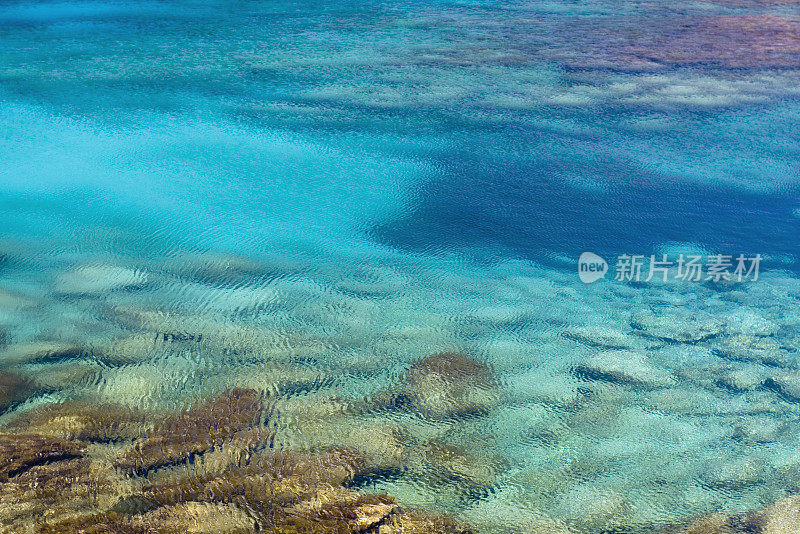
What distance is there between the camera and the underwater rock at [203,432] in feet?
7.00

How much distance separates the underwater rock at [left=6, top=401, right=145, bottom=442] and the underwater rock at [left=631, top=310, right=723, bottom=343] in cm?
205

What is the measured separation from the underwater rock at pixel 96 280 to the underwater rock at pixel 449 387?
1.37m

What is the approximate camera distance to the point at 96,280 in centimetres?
320

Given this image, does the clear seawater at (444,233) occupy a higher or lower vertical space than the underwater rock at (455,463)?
higher

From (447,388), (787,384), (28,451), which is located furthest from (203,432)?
(787,384)

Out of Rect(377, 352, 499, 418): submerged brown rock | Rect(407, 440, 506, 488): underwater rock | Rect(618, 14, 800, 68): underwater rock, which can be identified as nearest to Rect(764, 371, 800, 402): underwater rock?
Rect(377, 352, 499, 418): submerged brown rock

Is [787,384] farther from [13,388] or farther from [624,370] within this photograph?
[13,388]

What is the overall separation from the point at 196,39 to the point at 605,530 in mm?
5803

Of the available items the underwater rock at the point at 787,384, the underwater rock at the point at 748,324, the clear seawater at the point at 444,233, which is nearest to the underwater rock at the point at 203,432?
the clear seawater at the point at 444,233

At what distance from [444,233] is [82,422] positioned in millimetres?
2014

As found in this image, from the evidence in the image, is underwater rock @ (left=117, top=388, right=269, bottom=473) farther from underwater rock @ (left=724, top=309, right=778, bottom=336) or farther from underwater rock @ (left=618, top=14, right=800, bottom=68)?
underwater rock @ (left=618, top=14, right=800, bottom=68)

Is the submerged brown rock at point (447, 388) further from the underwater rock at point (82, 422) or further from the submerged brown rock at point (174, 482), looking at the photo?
the underwater rock at point (82, 422)

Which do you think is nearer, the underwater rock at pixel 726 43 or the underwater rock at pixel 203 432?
the underwater rock at pixel 203 432

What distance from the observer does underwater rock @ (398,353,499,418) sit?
8.23 feet
